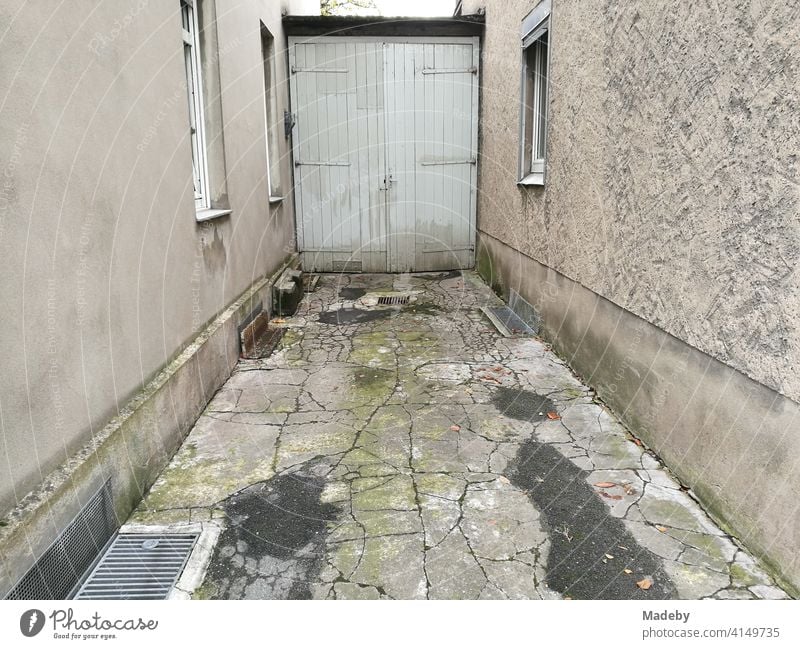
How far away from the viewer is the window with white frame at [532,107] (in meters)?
5.62

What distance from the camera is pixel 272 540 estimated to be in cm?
235

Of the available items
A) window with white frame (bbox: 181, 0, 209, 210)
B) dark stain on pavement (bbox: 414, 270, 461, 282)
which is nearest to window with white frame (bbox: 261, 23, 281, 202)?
dark stain on pavement (bbox: 414, 270, 461, 282)

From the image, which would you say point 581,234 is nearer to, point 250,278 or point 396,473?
point 396,473

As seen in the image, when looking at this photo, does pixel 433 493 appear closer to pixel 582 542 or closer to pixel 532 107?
pixel 582 542

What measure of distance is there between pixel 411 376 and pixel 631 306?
1.62 metres

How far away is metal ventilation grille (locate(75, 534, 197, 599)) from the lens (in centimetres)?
204

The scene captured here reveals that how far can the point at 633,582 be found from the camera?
81.1 inches

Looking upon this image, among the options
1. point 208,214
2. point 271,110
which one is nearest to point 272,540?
point 208,214

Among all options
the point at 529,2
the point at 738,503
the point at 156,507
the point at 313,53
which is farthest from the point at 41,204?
the point at 313,53

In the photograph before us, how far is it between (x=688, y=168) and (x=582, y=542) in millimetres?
1730

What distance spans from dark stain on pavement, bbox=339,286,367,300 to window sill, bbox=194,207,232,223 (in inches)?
100

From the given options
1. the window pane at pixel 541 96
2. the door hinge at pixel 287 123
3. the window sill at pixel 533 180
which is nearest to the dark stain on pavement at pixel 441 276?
the window sill at pixel 533 180

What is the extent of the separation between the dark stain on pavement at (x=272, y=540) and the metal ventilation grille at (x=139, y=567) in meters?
0.14

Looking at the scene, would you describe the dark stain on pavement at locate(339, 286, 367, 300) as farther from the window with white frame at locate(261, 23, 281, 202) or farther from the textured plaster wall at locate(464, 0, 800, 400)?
the textured plaster wall at locate(464, 0, 800, 400)
